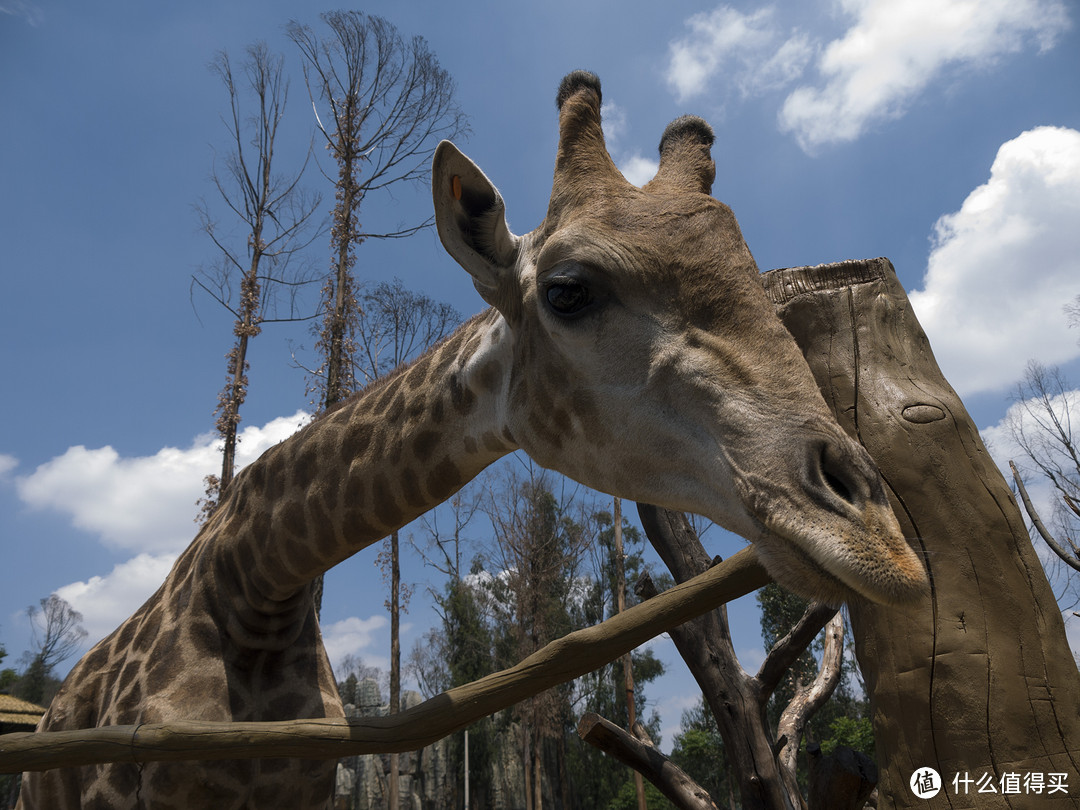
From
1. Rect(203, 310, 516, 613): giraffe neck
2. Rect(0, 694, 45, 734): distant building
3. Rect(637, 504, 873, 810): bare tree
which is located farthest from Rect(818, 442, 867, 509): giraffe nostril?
Rect(0, 694, 45, 734): distant building

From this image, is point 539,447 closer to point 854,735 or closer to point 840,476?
point 840,476

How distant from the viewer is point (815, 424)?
5.56 feet

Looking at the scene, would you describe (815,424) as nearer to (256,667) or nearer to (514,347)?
(514,347)

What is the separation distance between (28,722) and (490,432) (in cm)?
1676

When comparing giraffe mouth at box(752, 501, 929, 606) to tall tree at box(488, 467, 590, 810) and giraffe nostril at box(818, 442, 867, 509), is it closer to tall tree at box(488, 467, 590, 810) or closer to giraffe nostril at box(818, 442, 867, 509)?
giraffe nostril at box(818, 442, 867, 509)

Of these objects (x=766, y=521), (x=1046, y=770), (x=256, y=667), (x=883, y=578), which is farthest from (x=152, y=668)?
(x=1046, y=770)

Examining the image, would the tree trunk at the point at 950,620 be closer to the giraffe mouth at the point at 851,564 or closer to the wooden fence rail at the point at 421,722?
the giraffe mouth at the point at 851,564

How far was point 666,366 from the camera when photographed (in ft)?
6.63

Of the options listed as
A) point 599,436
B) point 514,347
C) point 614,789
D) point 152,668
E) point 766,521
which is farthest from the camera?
point 614,789

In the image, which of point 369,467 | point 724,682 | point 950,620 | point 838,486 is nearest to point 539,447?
point 369,467

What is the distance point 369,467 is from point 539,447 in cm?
83

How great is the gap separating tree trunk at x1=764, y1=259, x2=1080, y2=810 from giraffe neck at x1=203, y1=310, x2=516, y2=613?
124cm

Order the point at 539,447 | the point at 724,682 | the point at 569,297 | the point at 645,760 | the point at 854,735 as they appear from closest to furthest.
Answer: the point at 569,297 → the point at 539,447 → the point at 724,682 → the point at 645,760 → the point at 854,735

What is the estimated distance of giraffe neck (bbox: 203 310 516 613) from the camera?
8.86ft
